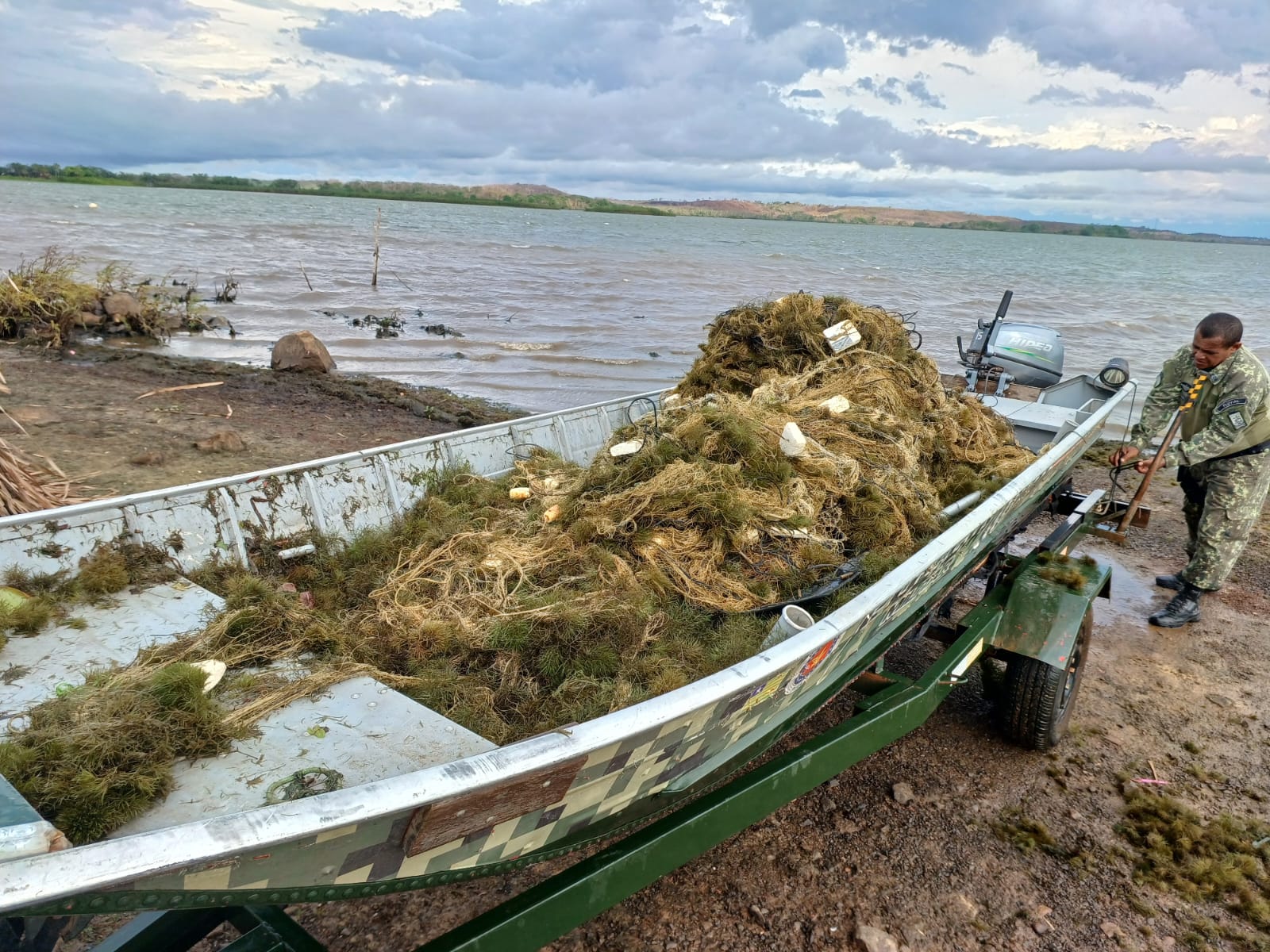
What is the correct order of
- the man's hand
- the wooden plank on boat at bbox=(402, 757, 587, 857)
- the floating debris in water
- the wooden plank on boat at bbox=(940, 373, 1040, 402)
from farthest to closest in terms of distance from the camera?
1. the floating debris in water
2. the wooden plank on boat at bbox=(940, 373, 1040, 402)
3. the man's hand
4. the wooden plank on boat at bbox=(402, 757, 587, 857)

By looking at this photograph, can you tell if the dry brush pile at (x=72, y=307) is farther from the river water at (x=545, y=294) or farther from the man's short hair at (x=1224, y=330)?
the man's short hair at (x=1224, y=330)

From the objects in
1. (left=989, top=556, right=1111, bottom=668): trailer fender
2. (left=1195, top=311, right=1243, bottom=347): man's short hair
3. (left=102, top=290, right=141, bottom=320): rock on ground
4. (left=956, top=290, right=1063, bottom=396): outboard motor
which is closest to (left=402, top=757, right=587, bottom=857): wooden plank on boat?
(left=989, top=556, right=1111, bottom=668): trailer fender

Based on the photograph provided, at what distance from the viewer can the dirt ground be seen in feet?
10.0

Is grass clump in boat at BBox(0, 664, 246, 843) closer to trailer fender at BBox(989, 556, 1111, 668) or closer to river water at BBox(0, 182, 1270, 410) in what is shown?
trailer fender at BBox(989, 556, 1111, 668)

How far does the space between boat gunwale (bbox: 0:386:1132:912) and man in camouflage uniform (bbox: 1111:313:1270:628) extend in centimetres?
383

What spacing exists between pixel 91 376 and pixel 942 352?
16713 mm

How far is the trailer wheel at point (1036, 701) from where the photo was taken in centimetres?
399

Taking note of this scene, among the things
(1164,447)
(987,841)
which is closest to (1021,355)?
(1164,447)

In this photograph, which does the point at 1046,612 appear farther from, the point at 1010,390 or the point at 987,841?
the point at 1010,390

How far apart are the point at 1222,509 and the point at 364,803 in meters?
6.25

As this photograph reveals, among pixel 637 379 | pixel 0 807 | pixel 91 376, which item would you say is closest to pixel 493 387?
pixel 637 379

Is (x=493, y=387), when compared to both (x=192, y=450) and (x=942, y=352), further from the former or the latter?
(x=942, y=352)

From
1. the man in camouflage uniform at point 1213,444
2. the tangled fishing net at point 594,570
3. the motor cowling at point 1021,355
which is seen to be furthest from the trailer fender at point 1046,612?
the motor cowling at point 1021,355

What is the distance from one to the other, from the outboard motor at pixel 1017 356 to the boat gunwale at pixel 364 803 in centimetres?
678
